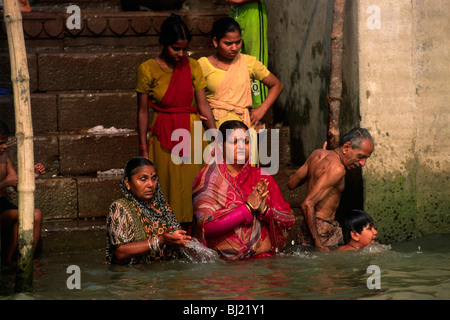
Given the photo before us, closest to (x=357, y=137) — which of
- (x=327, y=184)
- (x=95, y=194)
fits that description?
(x=327, y=184)

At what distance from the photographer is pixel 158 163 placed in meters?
7.10

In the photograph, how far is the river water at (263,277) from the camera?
5.54 metres

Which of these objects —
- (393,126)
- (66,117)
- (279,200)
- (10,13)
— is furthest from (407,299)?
(66,117)

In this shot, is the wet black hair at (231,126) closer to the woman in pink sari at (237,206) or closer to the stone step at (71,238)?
the woman in pink sari at (237,206)

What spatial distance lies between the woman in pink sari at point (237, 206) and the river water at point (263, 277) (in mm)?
150

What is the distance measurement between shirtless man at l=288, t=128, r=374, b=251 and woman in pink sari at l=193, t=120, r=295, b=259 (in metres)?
0.24

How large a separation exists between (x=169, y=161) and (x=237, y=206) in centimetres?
93

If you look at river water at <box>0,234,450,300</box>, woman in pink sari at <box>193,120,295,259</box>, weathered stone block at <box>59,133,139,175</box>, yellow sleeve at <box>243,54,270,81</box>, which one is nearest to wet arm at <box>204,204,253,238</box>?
woman in pink sari at <box>193,120,295,259</box>

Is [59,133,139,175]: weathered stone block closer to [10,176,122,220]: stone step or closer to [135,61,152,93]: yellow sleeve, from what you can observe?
[10,176,122,220]: stone step

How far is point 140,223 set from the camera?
6375mm

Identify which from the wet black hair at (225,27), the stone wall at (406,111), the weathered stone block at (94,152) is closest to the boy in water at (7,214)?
the weathered stone block at (94,152)

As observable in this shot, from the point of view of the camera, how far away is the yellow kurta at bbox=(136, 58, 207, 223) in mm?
7039

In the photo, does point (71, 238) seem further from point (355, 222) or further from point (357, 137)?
point (357, 137)

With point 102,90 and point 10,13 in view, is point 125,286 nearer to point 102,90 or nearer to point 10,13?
point 10,13
